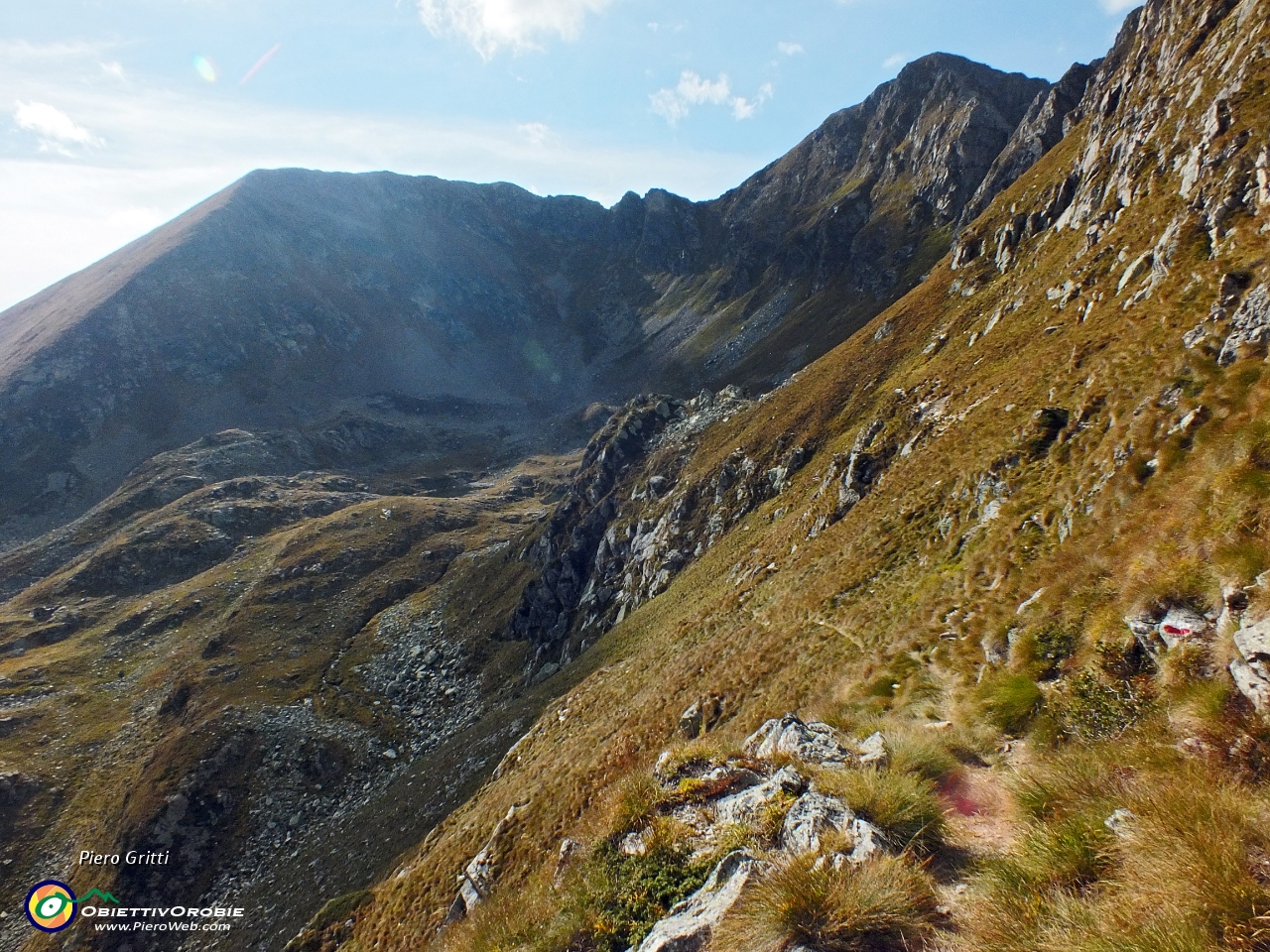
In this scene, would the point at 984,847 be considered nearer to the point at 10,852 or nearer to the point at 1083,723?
the point at 1083,723

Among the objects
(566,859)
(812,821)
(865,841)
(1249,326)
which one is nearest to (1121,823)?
(865,841)

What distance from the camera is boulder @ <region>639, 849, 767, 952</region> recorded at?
6590mm

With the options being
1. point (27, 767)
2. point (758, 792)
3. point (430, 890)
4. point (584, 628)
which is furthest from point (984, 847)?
point (27, 767)

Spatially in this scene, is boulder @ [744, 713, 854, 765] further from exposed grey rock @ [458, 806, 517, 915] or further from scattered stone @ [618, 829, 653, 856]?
exposed grey rock @ [458, 806, 517, 915]

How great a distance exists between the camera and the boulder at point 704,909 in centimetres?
659

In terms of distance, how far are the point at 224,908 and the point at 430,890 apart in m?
27.1

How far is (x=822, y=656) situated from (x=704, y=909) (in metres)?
13.3

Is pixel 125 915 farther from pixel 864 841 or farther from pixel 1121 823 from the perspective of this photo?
pixel 1121 823

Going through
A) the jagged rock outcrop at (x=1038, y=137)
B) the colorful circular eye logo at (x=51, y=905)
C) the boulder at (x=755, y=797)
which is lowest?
the colorful circular eye logo at (x=51, y=905)

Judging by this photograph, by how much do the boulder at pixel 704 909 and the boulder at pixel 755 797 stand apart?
116 centimetres

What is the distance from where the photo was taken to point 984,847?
261 inches

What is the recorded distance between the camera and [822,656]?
62.2ft

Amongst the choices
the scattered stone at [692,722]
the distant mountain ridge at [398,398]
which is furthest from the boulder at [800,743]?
the distant mountain ridge at [398,398]

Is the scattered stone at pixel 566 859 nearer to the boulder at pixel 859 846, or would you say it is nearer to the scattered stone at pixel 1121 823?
the boulder at pixel 859 846
